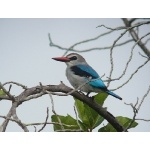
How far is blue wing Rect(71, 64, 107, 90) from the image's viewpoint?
1.68 metres

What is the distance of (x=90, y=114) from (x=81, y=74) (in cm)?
37

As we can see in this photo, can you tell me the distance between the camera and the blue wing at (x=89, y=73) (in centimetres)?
168

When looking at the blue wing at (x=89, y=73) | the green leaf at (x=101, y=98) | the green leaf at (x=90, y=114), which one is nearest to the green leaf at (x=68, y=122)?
the green leaf at (x=90, y=114)

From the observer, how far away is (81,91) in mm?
1700

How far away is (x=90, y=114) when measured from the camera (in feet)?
4.88

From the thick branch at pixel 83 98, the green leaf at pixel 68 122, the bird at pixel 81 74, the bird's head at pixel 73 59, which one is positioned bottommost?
the green leaf at pixel 68 122

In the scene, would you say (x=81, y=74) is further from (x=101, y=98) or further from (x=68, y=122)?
(x=68, y=122)

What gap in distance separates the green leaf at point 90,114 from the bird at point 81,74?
0.11m

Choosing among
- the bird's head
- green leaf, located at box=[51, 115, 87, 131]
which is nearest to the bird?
the bird's head

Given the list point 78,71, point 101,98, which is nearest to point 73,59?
point 78,71

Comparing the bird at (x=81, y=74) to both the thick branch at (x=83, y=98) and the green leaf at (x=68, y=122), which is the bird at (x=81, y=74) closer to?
the thick branch at (x=83, y=98)
